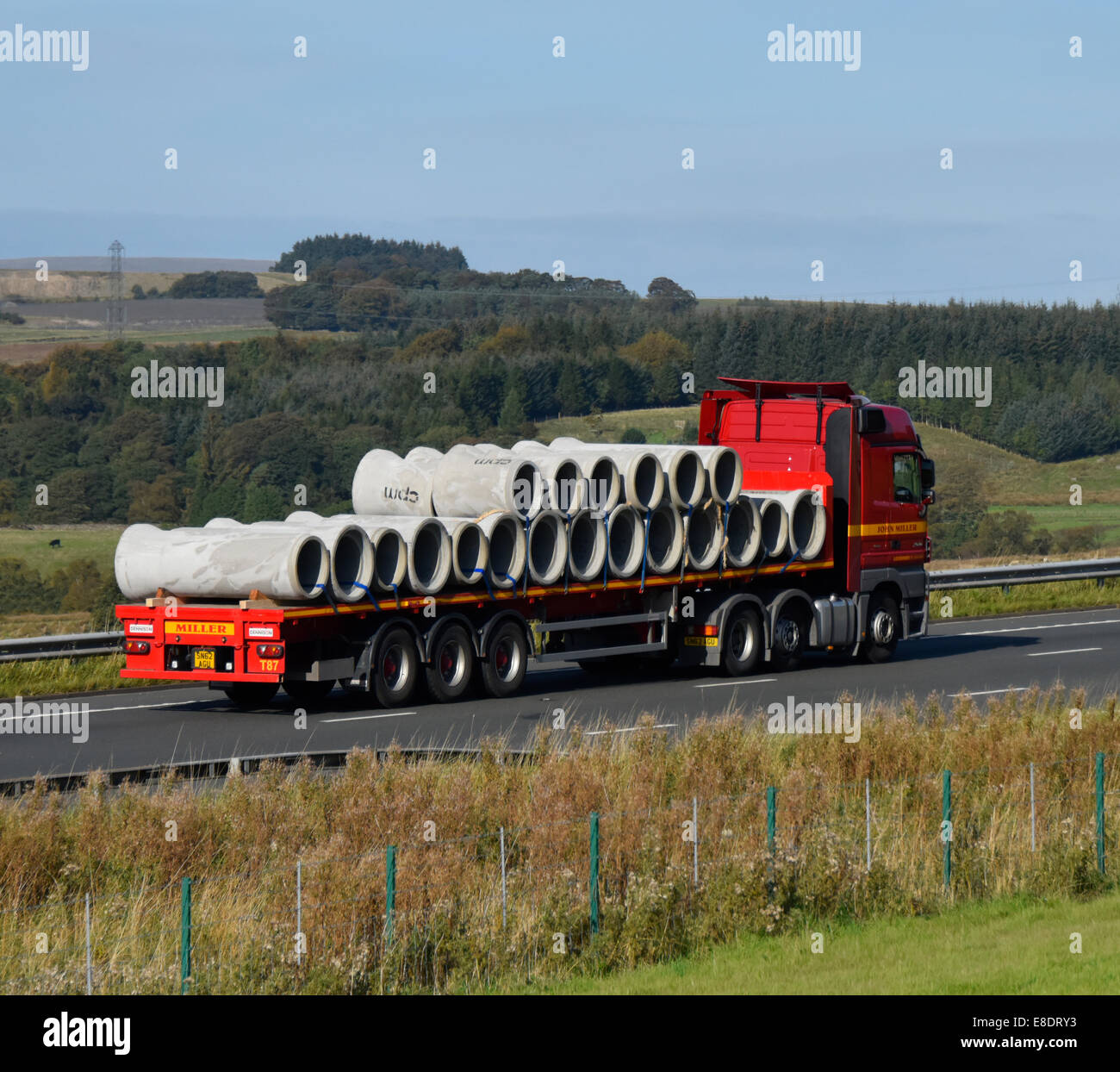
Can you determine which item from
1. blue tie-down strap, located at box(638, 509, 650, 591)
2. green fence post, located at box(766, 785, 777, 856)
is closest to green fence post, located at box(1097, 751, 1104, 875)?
green fence post, located at box(766, 785, 777, 856)

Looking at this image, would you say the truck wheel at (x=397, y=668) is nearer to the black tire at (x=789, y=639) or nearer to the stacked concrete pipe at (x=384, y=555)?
the stacked concrete pipe at (x=384, y=555)

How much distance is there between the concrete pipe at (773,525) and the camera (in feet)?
77.2

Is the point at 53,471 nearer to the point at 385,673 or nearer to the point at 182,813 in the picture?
the point at 385,673

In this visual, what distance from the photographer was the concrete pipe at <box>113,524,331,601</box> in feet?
60.8

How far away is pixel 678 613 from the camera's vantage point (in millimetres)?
22953

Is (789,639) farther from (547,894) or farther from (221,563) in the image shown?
(547,894)

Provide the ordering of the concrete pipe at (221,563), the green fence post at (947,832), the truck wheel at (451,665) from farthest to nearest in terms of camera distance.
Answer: the truck wheel at (451,665)
the concrete pipe at (221,563)
the green fence post at (947,832)

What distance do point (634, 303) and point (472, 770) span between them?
5558 inches

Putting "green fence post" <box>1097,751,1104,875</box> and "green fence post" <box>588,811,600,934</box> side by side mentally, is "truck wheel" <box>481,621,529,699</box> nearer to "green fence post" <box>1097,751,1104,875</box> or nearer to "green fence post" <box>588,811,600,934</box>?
"green fence post" <box>1097,751,1104,875</box>

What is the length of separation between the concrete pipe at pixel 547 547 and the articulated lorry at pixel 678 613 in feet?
0.69

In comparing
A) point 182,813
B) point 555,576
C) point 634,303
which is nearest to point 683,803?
point 182,813
